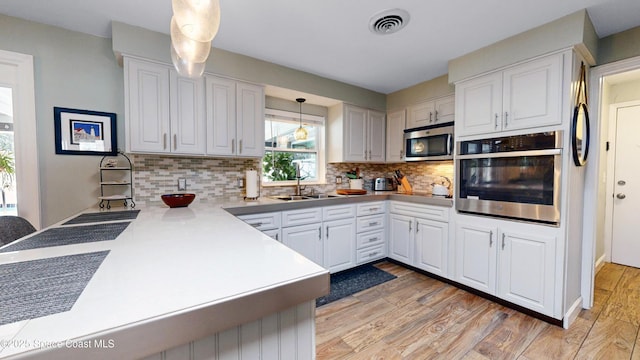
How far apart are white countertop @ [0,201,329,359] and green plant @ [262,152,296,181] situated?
2119mm

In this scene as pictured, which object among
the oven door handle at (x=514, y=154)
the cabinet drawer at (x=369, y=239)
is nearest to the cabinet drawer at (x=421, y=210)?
the cabinet drawer at (x=369, y=239)

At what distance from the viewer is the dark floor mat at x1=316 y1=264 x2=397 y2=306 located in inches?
98.9

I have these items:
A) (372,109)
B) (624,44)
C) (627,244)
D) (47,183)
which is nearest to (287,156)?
(372,109)

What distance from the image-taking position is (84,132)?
2168mm

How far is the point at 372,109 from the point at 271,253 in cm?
318

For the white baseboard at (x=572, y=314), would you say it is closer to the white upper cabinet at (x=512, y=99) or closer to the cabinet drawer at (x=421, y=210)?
the cabinet drawer at (x=421, y=210)

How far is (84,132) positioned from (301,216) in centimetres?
204

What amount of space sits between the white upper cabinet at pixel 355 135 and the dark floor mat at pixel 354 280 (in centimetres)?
143

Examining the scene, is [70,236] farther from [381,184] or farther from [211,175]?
[381,184]

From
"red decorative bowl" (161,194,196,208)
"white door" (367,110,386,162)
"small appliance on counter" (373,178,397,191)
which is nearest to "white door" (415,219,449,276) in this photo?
"small appliance on counter" (373,178,397,191)

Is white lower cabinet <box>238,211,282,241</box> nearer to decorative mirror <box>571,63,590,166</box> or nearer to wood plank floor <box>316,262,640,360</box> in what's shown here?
wood plank floor <box>316,262,640,360</box>

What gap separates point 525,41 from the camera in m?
2.11

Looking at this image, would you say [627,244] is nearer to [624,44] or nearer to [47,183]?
[624,44]

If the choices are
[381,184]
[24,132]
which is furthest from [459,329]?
[24,132]
